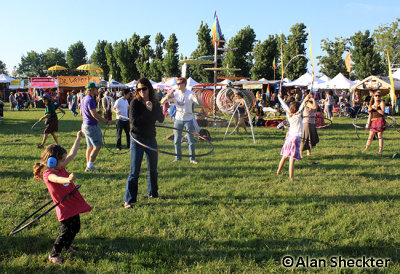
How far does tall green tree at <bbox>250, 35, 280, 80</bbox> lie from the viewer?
43.9 metres

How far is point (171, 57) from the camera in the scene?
55219mm

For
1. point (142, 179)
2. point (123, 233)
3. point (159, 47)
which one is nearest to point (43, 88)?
point (159, 47)

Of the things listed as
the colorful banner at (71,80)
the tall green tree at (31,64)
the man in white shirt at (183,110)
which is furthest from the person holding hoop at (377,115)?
the tall green tree at (31,64)

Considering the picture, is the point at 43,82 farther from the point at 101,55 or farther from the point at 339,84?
the point at 101,55

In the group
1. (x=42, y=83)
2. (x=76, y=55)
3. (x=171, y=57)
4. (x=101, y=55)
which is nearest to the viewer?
(x=42, y=83)

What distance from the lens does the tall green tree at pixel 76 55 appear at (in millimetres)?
88812

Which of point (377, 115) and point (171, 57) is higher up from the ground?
point (171, 57)

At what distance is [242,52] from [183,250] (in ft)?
152

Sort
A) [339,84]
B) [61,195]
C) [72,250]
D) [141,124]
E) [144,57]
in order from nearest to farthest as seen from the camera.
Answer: [61,195] → [72,250] → [141,124] → [339,84] → [144,57]

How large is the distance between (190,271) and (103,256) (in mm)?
1062

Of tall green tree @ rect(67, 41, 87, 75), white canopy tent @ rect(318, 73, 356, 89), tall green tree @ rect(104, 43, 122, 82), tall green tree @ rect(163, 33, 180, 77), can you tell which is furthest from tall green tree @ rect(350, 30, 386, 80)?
tall green tree @ rect(67, 41, 87, 75)

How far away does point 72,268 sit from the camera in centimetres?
335

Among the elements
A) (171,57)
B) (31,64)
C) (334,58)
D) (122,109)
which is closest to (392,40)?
(334,58)

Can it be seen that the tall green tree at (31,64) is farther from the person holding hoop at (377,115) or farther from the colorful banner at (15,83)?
the person holding hoop at (377,115)
